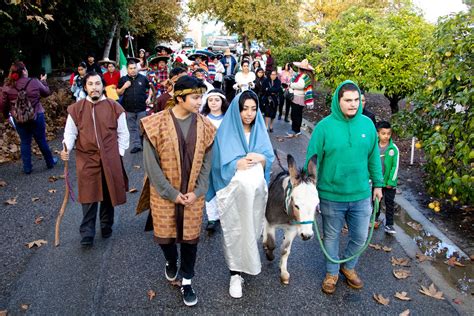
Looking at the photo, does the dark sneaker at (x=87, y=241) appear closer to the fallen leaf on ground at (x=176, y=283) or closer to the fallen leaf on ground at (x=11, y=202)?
the fallen leaf on ground at (x=176, y=283)

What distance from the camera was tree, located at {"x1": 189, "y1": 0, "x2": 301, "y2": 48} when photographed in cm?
2516

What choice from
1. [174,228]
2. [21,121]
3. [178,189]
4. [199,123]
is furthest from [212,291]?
[21,121]

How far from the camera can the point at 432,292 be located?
167 inches

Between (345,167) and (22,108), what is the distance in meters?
6.02

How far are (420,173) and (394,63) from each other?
3.15m

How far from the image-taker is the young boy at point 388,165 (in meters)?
5.37

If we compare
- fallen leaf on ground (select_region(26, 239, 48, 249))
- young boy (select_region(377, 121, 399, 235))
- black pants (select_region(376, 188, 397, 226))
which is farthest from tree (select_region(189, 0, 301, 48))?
fallen leaf on ground (select_region(26, 239, 48, 249))

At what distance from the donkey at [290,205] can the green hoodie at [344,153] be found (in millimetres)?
227

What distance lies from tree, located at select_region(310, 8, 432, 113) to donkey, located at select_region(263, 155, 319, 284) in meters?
6.58

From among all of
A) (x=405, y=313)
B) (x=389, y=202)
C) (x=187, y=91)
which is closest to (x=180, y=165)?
(x=187, y=91)

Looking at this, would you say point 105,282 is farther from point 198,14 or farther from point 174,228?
point 198,14

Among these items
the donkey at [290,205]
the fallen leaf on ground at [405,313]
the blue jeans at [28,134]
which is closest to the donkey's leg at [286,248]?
the donkey at [290,205]

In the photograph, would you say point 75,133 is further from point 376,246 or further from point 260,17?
point 260,17

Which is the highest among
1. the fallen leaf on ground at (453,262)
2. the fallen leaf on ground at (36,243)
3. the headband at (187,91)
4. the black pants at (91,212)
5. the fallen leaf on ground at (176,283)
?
the headband at (187,91)
